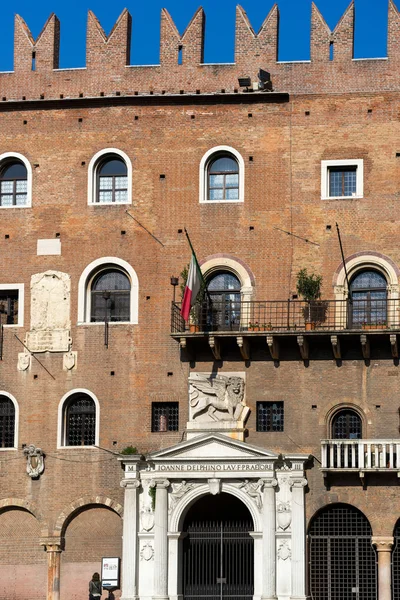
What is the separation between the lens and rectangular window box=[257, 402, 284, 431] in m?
34.8

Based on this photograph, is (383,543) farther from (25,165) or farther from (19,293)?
(25,165)

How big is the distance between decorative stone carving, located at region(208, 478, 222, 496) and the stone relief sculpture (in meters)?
1.60

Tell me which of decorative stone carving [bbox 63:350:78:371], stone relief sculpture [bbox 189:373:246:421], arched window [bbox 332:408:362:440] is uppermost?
→ decorative stone carving [bbox 63:350:78:371]

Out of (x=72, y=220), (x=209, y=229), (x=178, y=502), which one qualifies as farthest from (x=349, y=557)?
(x=72, y=220)

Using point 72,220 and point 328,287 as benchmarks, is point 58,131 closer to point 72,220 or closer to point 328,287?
point 72,220

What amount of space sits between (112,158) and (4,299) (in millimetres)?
4731

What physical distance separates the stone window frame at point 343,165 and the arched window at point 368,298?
6.65 ft

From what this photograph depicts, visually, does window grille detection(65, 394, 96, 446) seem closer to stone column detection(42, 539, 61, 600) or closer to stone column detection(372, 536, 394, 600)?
stone column detection(42, 539, 61, 600)

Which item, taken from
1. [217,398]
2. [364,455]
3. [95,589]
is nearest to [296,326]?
[217,398]

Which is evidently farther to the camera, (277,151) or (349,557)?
(277,151)

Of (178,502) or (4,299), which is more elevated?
(4,299)

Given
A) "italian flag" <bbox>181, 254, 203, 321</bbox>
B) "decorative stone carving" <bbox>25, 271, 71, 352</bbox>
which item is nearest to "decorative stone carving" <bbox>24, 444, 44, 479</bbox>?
"decorative stone carving" <bbox>25, 271, 71, 352</bbox>

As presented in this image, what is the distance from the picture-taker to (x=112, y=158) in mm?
37062

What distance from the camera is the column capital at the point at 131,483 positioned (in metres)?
34.6
